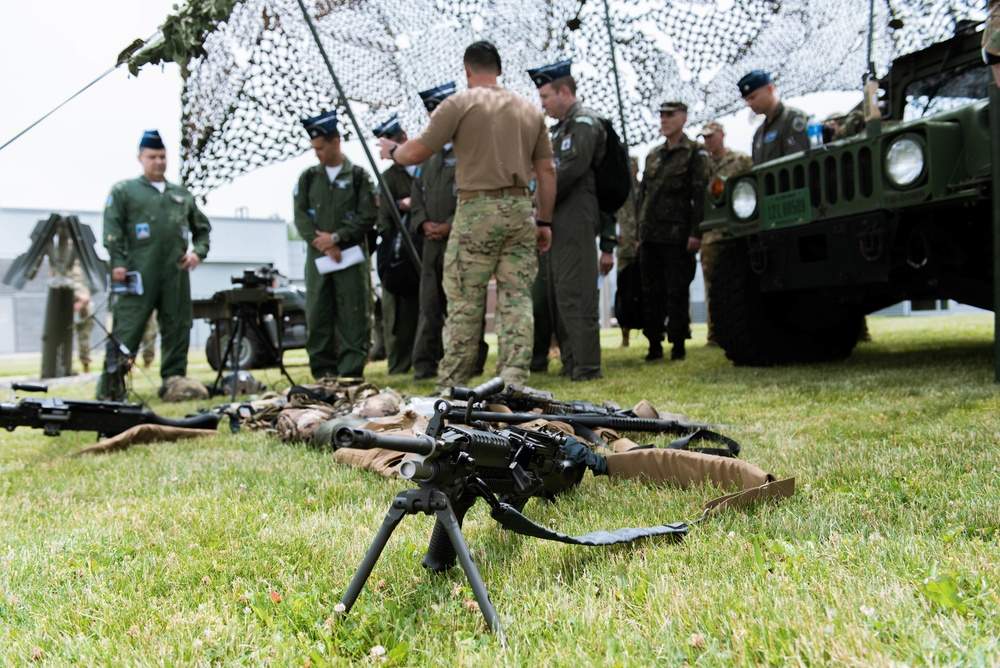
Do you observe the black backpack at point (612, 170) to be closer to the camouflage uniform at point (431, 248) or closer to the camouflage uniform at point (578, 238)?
the camouflage uniform at point (578, 238)

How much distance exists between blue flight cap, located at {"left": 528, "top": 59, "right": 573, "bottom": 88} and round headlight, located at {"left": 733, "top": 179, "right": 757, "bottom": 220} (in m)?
1.46

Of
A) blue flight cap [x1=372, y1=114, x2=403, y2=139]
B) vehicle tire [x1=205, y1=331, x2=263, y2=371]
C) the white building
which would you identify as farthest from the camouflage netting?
the white building

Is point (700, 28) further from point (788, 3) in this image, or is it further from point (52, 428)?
point (52, 428)

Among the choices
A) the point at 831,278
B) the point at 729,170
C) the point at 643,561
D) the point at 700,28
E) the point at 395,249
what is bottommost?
the point at 643,561

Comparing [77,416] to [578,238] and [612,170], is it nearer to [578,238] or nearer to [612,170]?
[578,238]

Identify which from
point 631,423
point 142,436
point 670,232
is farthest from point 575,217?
point 142,436

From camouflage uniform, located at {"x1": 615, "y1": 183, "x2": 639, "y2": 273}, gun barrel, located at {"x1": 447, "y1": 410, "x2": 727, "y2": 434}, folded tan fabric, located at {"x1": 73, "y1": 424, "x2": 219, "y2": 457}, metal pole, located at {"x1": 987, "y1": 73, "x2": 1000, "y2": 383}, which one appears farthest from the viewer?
camouflage uniform, located at {"x1": 615, "y1": 183, "x2": 639, "y2": 273}

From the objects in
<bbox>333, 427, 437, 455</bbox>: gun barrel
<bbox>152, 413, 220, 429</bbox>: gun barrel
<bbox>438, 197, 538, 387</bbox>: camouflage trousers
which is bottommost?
<bbox>152, 413, 220, 429</bbox>: gun barrel

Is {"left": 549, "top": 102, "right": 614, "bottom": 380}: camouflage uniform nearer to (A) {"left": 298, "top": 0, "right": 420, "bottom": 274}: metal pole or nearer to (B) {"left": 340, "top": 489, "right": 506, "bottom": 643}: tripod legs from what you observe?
(A) {"left": 298, "top": 0, "right": 420, "bottom": 274}: metal pole

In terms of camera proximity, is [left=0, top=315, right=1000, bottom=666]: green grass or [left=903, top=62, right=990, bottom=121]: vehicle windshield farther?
[left=903, top=62, right=990, bottom=121]: vehicle windshield

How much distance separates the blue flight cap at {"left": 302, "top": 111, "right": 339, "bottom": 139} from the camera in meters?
6.59

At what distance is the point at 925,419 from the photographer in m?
3.48

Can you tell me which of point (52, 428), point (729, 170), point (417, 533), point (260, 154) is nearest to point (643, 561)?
point (417, 533)

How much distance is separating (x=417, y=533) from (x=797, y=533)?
93 centimetres
